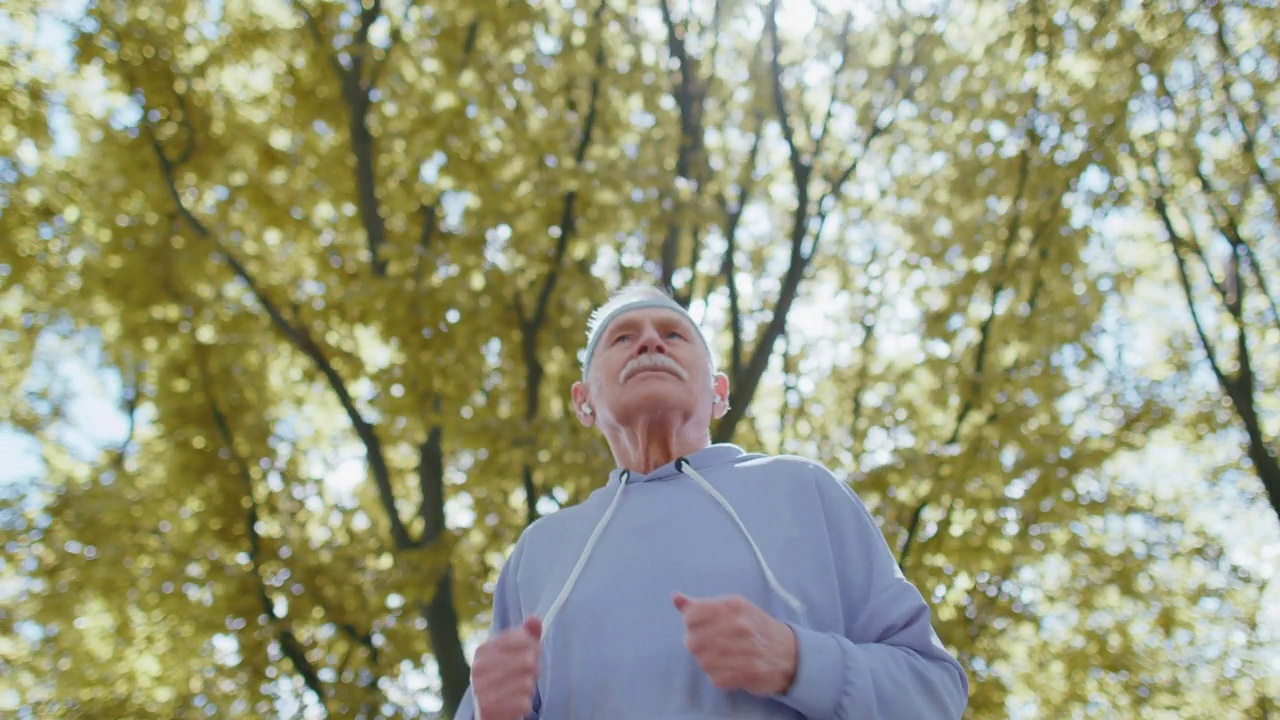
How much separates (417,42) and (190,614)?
12.3 feet

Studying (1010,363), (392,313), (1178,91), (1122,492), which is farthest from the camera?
(1178,91)

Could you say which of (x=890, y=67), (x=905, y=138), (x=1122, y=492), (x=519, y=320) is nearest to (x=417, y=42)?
(x=519, y=320)

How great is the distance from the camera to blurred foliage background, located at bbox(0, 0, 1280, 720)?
5.73 metres

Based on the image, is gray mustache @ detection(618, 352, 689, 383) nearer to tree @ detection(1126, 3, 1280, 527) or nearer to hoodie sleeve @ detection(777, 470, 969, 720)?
hoodie sleeve @ detection(777, 470, 969, 720)

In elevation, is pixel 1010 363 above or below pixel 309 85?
below

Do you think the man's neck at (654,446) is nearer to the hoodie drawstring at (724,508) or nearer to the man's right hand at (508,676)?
the hoodie drawstring at (724,508)

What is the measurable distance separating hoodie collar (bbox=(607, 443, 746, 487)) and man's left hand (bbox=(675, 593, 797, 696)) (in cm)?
53

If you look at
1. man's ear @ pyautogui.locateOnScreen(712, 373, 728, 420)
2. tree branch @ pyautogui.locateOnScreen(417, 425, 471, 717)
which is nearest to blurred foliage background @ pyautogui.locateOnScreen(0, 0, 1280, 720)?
tree branch @ pyautogui.locateOnScreen(417, 425, 471, 717)

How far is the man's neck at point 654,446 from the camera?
7.10 feet

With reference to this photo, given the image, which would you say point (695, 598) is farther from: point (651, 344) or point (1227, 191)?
point (1227, 191)

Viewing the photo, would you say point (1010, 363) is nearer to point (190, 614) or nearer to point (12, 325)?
point (190, 614)

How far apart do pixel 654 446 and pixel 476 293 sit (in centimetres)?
341

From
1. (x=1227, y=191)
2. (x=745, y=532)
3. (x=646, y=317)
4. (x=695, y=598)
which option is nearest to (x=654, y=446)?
(x=646, y=317)

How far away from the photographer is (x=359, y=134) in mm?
6098
